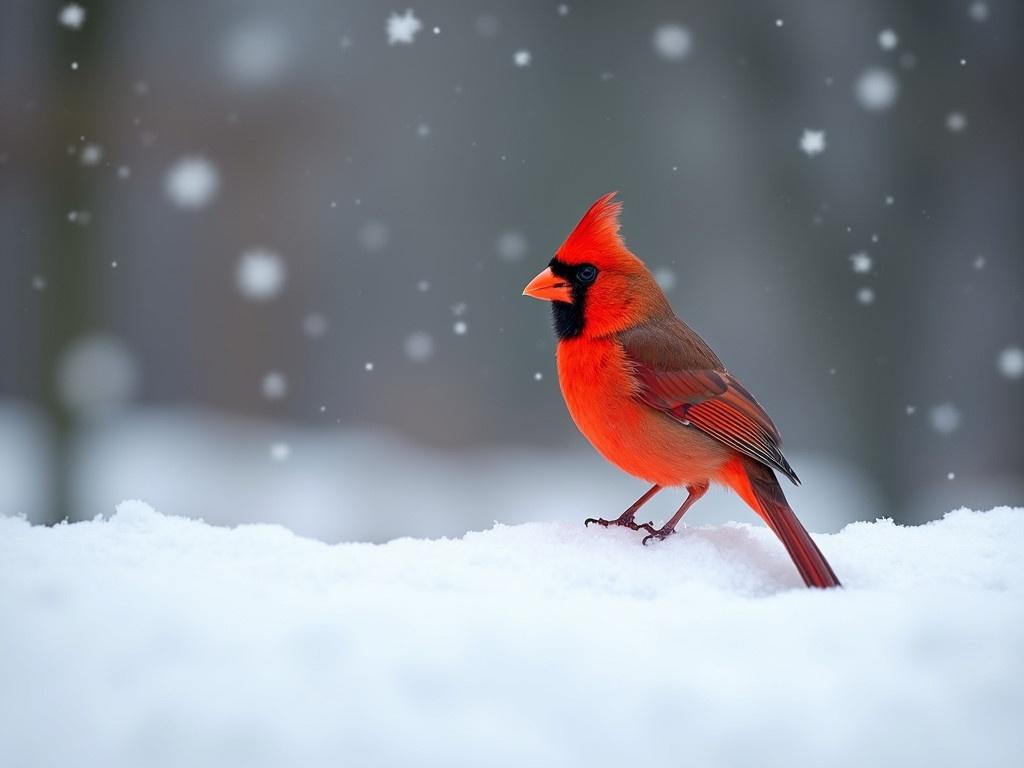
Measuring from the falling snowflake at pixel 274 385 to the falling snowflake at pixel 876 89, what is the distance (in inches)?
84.7

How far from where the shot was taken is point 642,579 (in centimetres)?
116

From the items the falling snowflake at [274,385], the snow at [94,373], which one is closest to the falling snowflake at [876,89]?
the falling snowflake at [274,385]

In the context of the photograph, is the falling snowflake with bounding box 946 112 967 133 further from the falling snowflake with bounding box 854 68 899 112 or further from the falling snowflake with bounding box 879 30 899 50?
the falling snowflake with bounding box 879 30 899 50

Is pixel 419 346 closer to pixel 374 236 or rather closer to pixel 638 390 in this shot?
pixel 374 236

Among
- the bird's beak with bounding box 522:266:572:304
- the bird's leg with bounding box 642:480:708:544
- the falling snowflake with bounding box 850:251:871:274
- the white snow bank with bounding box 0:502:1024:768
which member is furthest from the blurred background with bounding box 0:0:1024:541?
the white snow bank with bounding box 0:502:1024:768

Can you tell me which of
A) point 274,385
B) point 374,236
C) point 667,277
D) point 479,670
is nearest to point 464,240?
point 374,236

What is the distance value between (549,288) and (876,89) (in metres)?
1.98

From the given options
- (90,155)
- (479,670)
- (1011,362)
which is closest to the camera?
(479,670)

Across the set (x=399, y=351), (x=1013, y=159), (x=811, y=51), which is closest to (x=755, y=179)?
(x=811, y=51)

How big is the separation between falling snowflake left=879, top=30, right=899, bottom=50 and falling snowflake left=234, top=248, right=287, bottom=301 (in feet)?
7.19

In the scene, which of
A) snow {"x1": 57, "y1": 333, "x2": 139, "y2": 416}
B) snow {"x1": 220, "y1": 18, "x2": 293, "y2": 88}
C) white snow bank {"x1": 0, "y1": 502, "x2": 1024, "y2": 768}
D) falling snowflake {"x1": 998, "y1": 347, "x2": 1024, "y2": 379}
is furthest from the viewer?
snow {"x1": 220, "y1": 18, "x2": 293, "y2": 88}

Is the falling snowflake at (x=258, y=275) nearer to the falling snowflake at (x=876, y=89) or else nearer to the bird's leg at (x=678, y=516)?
the falling snowflake at (x=876, y=89)

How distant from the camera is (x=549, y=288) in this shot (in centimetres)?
138

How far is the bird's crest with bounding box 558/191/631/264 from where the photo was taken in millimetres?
1346
